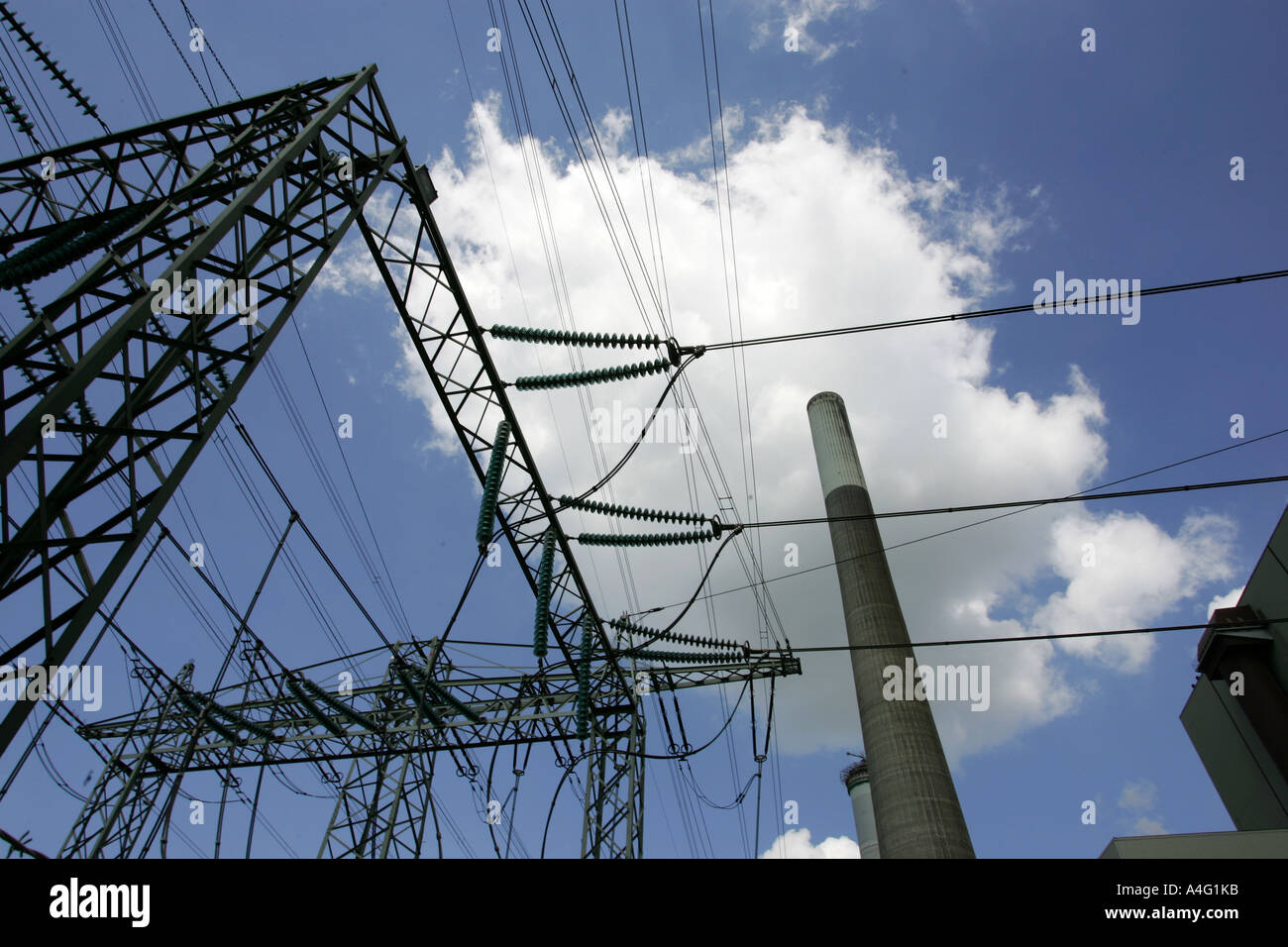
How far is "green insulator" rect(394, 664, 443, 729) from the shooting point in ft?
51.6

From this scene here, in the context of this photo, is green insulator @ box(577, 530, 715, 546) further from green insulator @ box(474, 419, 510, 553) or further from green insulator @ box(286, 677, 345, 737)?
green insulator @ box(286, 677, 345, 737)

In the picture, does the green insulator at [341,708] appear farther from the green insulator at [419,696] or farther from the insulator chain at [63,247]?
the insulator chain at [63,247]

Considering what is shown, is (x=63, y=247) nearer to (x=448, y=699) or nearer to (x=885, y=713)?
(x=448, y=699)

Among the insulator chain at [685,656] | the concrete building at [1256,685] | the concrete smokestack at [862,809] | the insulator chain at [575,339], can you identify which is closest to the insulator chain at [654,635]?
the insulator chain at [685,656]

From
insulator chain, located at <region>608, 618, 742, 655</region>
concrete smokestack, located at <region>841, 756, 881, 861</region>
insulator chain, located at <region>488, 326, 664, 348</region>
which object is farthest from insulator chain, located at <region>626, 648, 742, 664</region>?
concrete smokestack, located at <region>841, 756, 881, 861</region>

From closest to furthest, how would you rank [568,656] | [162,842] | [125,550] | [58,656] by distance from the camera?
[58,656] → [125,550] → [568,656] → [162,842]

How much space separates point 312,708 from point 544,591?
7.91 metres

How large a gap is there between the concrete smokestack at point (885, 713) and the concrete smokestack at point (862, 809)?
18916 mm

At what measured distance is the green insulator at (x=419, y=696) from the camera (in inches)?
619

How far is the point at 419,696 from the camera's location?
52.3 ft
